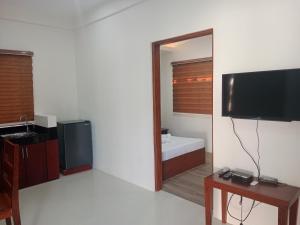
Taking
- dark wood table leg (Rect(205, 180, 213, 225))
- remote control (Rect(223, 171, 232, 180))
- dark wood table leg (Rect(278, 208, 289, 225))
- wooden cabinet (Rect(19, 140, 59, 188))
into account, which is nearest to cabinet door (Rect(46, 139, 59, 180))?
wooden cabinet (Rect(19, 140, 59, 188))

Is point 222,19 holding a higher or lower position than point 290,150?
higher

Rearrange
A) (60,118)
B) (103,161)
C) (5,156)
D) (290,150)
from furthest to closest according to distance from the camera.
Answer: (60,118) → (103,161) → (5,156) → (290,150)

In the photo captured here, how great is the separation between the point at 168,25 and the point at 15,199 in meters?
2.40

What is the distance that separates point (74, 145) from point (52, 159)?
412mm

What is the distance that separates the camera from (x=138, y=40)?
328 cm

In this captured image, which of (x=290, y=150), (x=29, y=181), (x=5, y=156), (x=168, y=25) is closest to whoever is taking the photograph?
(x=290, y=150)

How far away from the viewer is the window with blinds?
378 cm

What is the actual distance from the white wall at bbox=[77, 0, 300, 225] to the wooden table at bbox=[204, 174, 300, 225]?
0.64 feet

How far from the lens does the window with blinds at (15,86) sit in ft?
12.4

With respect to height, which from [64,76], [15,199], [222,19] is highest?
[222,19]

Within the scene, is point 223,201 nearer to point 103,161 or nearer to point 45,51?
point 103,161

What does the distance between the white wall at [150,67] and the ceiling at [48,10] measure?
0.29 m

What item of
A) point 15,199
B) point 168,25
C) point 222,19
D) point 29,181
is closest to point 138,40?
point 168,25

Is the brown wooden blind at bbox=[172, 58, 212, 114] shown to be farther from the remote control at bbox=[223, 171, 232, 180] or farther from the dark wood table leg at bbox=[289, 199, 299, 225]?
the dark wood table leg at bbox=[289, 199, 299, 225]
